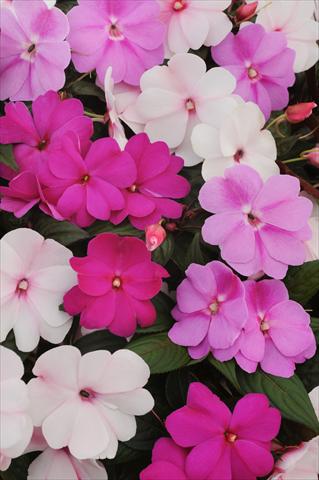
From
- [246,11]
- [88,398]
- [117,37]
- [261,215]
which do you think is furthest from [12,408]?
[246,11]

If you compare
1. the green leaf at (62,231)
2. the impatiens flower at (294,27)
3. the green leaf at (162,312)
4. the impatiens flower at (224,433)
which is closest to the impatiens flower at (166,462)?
the impatiens flower at (224,433)

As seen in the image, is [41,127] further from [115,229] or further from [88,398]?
[88,398]

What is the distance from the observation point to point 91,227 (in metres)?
0.80

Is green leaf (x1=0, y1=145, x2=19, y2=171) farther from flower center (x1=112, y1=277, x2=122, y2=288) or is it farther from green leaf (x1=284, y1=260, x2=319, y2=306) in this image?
green leaf (x1=284, y1=260, x2=319, y2=306)

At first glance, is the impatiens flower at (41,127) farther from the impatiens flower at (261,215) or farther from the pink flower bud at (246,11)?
the pink flower bud at (246,11)

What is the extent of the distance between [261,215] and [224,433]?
225 mm

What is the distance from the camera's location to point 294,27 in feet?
3.17

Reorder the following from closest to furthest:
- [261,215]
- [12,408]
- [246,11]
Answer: [12,408], [261,215], [246,11]

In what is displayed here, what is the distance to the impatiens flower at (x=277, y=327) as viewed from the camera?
80 centimetres

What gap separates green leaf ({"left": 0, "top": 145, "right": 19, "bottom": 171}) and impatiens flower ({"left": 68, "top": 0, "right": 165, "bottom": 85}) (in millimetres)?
139

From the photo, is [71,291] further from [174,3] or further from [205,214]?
[174,3]

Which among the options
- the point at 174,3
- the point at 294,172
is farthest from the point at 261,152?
the point at 174,3

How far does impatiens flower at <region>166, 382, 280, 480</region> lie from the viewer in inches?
29.7

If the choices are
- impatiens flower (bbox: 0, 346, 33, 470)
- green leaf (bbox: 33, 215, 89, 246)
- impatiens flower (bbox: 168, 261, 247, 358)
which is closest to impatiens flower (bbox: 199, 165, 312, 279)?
impatiens flower (bbox: 168, 261, 247, 358)
